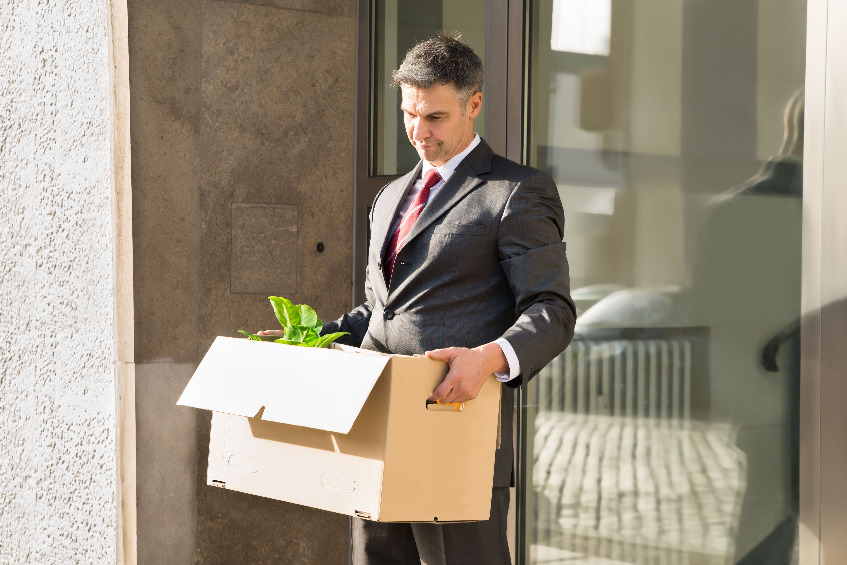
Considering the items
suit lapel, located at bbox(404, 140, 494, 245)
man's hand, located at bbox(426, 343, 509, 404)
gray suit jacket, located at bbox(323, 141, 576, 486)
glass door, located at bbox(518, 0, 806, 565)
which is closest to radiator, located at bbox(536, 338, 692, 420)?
glass door, located at bbox(518, 0, 806, 565)

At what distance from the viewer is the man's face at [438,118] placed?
7.39ft

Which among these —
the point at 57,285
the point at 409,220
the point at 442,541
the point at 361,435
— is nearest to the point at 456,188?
the point at 409,220

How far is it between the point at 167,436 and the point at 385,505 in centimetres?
200

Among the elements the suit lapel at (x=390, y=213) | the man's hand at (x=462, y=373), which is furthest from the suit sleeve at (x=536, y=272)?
the suit lapel at (x=390, y=213)

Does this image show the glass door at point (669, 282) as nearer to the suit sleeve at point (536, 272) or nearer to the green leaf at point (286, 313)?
the suit sleeve at point (536, 272)

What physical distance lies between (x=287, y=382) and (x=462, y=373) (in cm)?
39

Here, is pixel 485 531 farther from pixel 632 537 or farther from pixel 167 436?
pixel 167 436

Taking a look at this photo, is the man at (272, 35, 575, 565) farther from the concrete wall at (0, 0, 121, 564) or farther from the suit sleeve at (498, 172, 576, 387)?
the concrete wall at (0, 0, 121, 564)

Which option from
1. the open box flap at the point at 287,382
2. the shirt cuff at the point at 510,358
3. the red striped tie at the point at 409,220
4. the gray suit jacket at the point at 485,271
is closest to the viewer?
the open box flap at the point at 287,382

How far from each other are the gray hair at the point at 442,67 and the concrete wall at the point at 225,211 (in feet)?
5.35

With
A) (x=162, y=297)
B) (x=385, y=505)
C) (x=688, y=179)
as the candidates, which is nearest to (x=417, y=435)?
(x=385, y=505)

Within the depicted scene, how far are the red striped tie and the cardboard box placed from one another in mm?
353

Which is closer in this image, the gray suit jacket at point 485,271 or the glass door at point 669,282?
the gray suit jacket at point 485,271

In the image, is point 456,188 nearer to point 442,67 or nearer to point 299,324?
point 442,67
